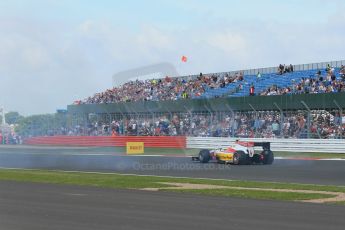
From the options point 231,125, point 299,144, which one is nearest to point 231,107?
point 231,125

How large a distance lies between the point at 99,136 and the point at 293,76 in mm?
13461

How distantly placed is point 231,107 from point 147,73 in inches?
642

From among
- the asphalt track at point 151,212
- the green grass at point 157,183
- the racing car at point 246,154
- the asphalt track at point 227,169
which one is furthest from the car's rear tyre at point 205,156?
the asphalt track at point 151,212

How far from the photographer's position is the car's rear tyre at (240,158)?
2486cm

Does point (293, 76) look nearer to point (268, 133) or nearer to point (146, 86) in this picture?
point (268, 133)

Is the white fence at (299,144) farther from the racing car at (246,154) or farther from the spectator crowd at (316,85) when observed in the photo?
the racing car at (246,154)

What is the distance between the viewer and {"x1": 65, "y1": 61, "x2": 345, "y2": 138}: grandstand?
102 feet

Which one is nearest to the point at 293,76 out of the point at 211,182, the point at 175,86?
the point at 175,86

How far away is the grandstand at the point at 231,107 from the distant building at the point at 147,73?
1.61 meters

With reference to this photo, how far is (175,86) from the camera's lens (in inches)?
1740

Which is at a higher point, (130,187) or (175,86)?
(175,86)

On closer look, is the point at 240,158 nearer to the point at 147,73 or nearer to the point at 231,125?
the point at 231,125

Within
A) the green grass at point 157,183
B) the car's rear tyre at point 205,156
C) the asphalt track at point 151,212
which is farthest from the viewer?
the car's rear tyre at point 205,156

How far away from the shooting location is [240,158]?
2486cm
